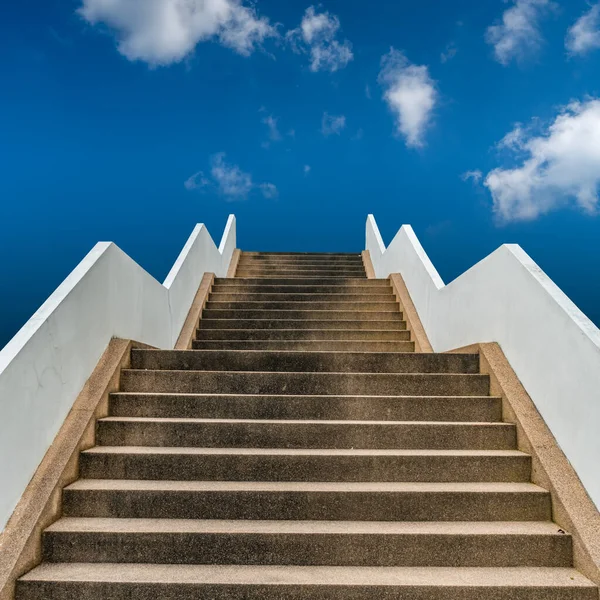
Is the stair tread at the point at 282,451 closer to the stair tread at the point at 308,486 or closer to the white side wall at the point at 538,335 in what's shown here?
the stair tread at the point at 308,486

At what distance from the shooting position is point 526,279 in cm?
369

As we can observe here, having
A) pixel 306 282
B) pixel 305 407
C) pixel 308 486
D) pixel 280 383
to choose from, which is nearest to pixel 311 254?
pixel 306 282

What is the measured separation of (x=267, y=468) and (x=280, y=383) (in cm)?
82

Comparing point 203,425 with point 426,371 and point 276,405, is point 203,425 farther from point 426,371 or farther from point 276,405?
point 426,371

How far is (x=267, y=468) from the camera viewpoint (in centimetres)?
317

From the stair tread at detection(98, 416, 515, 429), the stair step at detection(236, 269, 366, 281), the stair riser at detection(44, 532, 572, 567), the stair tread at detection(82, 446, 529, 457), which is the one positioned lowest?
the stair riser at detection(44, 532, 572, 567)

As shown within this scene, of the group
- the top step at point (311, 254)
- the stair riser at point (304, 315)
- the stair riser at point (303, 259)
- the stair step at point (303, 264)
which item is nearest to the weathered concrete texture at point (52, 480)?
the stair riser at point (304, 315)

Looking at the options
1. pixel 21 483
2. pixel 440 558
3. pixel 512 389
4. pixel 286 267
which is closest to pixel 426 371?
pixel 512 389

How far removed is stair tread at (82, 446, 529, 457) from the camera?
10.5 ft

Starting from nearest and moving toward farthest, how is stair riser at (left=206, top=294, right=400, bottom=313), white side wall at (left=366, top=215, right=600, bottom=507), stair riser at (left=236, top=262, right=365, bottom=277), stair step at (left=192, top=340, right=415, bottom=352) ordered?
1. white side wall at (left=366, top=215, right=600, bottom=507)
2. stair step at (left=192, top=340, right=415, bottom=352)
3. stair riser at (left=206, top=294, right=400, bottom=313)
4. stair riser at (left=236, top=262, right=365, bottom=277)

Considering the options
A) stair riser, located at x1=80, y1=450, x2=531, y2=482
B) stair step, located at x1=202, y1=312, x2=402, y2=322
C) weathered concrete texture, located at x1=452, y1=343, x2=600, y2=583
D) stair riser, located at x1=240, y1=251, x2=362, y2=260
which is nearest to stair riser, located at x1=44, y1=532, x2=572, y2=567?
weathered concrete texture, located at x1=452, y1=343, x2=600, y2=583

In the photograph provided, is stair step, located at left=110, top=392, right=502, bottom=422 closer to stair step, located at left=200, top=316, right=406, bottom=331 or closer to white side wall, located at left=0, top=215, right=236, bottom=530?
white side wall, located at left=0, top=215, right=236, bottom=530

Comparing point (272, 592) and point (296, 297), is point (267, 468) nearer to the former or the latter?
point (272, 592)

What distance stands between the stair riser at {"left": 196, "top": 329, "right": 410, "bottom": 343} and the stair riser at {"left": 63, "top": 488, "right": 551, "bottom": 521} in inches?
121
